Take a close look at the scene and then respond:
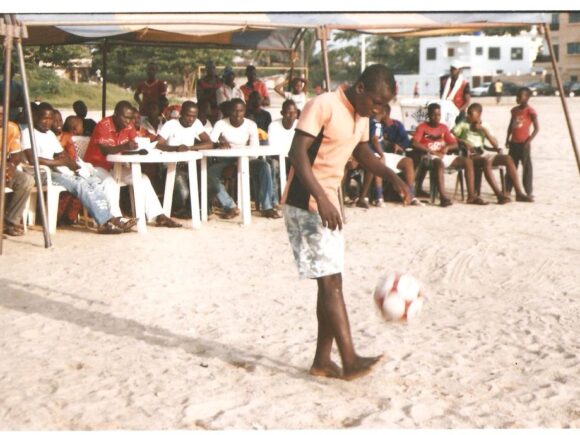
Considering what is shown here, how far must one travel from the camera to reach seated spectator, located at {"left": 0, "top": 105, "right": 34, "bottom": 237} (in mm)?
8250

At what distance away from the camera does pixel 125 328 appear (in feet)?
17.8

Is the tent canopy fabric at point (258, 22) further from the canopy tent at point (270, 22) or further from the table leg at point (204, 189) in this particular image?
the table leg at point (204, 189)

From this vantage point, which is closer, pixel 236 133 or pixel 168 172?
pixel 168 172

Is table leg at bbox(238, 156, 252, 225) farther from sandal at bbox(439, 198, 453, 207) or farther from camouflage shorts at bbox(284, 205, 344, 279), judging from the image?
camouflage shorts at bbox(284, 205, 344, 279)

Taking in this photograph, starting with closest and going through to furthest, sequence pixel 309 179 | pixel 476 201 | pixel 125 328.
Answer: pixel 309 179
pixel 125 328
pixel 476 201

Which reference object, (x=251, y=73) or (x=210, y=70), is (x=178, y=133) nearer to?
(x=210, y=70)

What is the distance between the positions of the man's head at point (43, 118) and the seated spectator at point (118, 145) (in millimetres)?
467

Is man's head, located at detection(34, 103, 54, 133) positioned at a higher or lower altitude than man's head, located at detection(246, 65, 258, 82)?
lower

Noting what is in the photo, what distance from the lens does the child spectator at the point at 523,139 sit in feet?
35.4

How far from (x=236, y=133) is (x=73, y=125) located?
187 cm

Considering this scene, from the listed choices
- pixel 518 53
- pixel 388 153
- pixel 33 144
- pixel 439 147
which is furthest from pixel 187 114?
pixel 518 53

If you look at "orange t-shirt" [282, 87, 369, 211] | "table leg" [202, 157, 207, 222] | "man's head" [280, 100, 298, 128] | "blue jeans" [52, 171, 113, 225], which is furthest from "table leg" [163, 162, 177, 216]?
"orange t-shirt" [282, 87, 369, 211]

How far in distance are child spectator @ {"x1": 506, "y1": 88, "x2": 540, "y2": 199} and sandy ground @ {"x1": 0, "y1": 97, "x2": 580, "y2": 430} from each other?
1.92 metres
